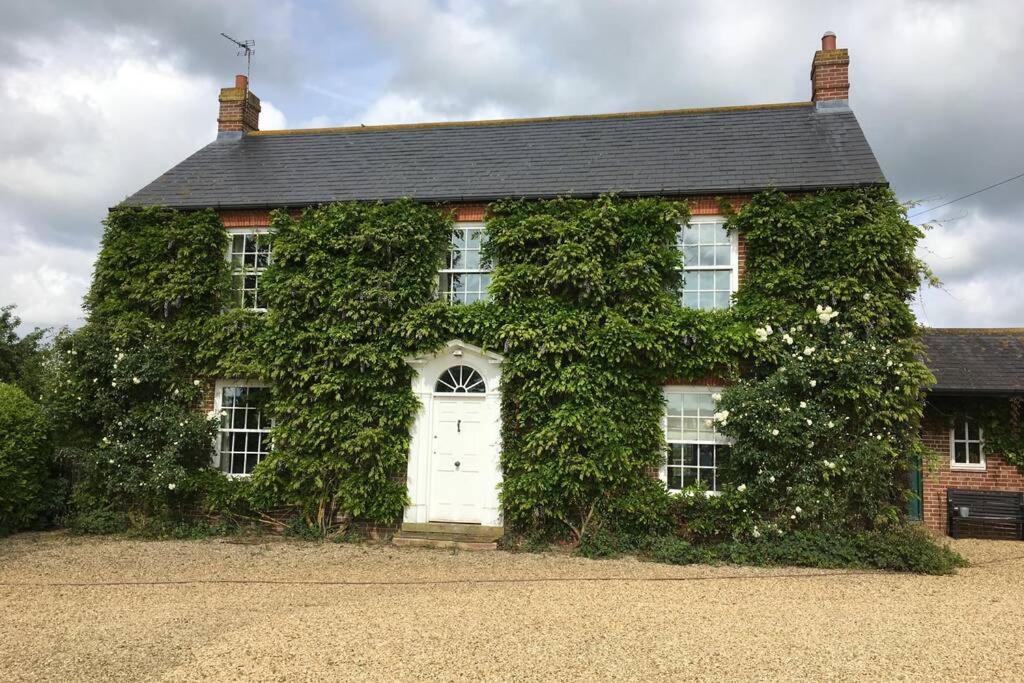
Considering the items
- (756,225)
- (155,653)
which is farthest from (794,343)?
(155,653)

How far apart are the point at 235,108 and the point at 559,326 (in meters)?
9.44

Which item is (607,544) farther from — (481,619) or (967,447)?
(967,447)

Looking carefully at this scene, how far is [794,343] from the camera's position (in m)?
10.1

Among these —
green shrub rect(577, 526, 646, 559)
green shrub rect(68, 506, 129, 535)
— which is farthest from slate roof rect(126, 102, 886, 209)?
green shrub rect(68, 506, 129, 535)

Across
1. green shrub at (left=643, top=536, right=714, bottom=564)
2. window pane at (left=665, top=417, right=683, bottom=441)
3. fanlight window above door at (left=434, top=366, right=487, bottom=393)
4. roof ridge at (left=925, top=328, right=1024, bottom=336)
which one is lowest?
green shrub at (left=643, top=536, right=714, bottom=564)

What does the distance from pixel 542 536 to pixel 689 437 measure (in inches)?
107

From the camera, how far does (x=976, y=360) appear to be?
12.6m

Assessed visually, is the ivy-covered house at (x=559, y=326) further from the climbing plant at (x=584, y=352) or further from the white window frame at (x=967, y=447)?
the white window frame at (x=967, y=447)

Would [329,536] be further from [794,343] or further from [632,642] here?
[794,343]

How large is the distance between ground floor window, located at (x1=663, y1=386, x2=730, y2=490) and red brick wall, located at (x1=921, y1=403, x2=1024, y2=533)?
4.47 metres

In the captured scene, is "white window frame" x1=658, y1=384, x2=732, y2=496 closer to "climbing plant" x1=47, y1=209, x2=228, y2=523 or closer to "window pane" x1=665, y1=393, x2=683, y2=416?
"window pane" x1=665, y1=393, x2=683, y2=416

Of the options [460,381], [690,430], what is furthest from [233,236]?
[690,430]

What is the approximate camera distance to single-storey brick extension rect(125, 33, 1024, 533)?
10.9 metres

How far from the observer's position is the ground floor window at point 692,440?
1041cm
